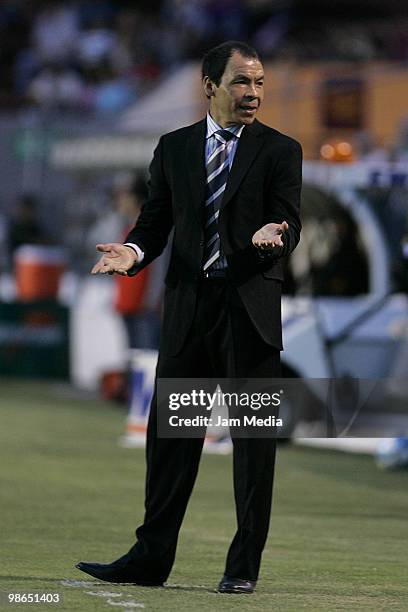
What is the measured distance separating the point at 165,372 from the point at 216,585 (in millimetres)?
905

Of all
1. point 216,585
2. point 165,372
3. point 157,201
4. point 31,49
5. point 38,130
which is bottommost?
point 216,585

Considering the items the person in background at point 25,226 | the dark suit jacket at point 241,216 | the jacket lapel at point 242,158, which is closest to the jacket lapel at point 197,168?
the dark suit jacket at point 241,216

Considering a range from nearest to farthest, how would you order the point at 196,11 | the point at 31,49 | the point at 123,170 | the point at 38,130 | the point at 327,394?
1. the point at 327,394
2. the point at 123,170
3. the point at 38,130
4. the point at 196,11
5. the point at 31,49

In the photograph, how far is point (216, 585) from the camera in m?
6.66

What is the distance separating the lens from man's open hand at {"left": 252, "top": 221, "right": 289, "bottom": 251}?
19.8 feet

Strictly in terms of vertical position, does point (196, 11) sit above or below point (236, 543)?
above

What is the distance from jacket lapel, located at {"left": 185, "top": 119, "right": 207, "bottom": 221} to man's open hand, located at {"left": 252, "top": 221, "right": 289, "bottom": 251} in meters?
0.34

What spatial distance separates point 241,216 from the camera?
6297 mm

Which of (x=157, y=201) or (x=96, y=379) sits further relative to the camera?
(x=96, y=379)

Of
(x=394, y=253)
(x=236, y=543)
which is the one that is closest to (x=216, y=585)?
(x=236, y=543)

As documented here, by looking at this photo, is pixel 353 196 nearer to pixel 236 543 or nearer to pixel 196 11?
pixel 236 543

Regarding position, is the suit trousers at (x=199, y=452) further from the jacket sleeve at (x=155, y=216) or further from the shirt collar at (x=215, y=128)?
the shirt collar at (x=215, y=128)

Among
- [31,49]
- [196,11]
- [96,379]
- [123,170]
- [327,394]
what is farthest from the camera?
[31,49]

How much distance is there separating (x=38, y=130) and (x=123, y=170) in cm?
223
